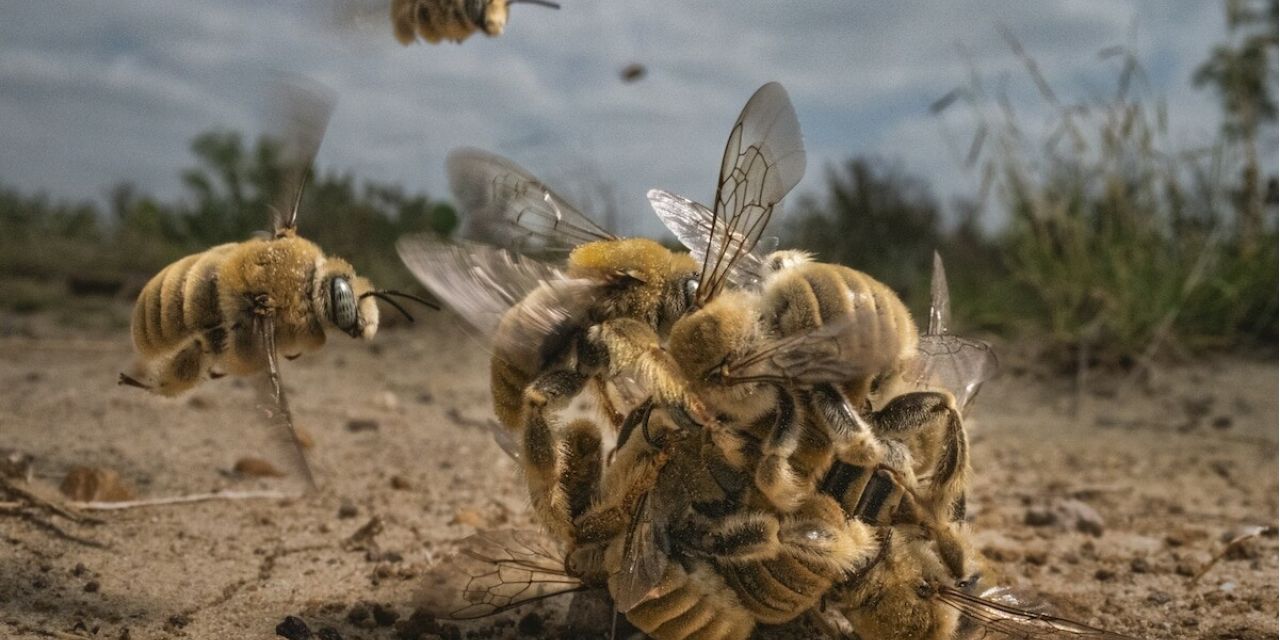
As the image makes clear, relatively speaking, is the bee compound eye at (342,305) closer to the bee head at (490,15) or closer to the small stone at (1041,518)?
the bee head at (490,15)

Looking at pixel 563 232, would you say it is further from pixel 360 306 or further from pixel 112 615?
pixel 112 615

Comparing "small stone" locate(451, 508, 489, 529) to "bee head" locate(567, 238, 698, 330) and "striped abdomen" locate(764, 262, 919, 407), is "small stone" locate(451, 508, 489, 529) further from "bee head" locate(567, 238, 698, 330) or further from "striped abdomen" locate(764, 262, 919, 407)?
"striped abdomen" locate(764, 262, 919, 407)

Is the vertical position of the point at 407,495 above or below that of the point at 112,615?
above

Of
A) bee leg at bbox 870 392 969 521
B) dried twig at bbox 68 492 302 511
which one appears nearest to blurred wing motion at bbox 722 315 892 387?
bee leg at bbox 870 392 969 521

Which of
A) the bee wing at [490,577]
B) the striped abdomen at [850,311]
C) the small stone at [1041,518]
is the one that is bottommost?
the bee wing at [490,577]

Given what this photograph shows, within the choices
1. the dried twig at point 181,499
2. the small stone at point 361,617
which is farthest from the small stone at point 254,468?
the small stone at point 361,617

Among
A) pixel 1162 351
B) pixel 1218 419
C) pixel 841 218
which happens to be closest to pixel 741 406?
pixel 1218 419
